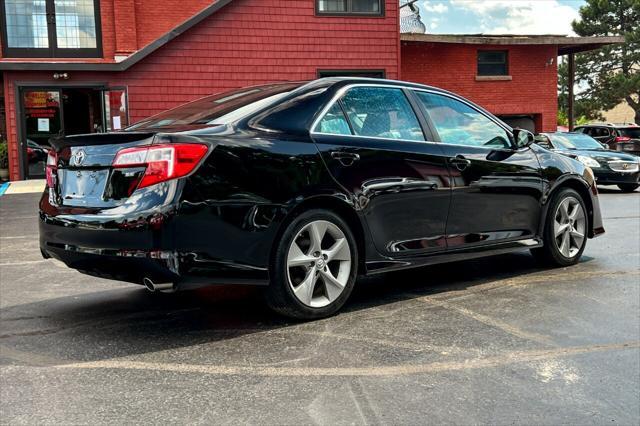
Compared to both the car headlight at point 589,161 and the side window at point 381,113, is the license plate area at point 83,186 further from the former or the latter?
the car headlight at point 589,161

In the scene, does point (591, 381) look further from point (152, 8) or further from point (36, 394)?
point (152, 8)

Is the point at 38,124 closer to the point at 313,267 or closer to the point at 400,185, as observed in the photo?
the point at 400,185

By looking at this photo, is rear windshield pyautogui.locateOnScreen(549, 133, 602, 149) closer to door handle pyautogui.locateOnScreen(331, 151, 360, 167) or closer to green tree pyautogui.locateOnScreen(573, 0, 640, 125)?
door handle pyautogui.locateOnScreen(331, 151, 360, 167)

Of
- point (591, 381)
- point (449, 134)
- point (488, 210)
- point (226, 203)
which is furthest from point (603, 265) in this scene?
point (226, 203)

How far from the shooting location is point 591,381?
348cm

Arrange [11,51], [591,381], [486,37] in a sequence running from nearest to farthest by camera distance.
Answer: [591,381], [11,51], [486,37]

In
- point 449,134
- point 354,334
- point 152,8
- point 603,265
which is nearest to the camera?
point 354,334

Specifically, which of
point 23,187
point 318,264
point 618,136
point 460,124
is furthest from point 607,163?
point 23,187

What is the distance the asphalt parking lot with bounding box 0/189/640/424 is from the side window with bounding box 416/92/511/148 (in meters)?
1.23

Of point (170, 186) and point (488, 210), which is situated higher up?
point (170, 186)

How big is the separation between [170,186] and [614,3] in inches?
1900

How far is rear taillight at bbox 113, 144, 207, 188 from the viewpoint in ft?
12.4

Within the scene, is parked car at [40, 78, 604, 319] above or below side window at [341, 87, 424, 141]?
below

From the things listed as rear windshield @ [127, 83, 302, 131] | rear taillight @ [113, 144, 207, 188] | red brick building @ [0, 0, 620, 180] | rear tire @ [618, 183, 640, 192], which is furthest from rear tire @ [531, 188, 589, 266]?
red brick building @ [0, 0, 620, 180]
